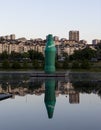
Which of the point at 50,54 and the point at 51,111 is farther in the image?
the point at 50,54

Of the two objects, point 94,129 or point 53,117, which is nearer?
point 94,129

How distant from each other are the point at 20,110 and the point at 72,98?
463 centimetres

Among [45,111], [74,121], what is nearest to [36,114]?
[45,111]

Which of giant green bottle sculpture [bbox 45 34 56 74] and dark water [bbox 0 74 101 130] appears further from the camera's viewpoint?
giant green bottle sculpture [bbox 45 34 56 74]

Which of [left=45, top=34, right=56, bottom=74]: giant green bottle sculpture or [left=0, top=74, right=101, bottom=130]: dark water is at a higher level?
[left=45, top=34, right=56, bottom=74]: giant green bottle sculpture

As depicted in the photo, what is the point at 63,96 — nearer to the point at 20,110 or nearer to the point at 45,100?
the point at 45,100

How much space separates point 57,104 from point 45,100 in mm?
1365

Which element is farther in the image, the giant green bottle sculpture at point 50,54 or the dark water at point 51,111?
the giant green bottle sculpture at point 50,54

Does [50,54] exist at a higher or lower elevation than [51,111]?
higher

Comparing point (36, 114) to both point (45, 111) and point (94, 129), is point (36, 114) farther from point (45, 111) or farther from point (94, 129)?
point (94, 129)

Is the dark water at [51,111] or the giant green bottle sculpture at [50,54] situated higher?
the giant green bottle sculpture at [50,54]

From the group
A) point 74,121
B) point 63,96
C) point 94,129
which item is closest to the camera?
point 94,129

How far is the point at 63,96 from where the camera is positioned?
19953 mm

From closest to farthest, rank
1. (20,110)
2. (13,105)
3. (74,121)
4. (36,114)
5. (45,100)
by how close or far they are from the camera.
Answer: (74,121) → (36,114) → (20,110) → (13,105) → (45,100)
